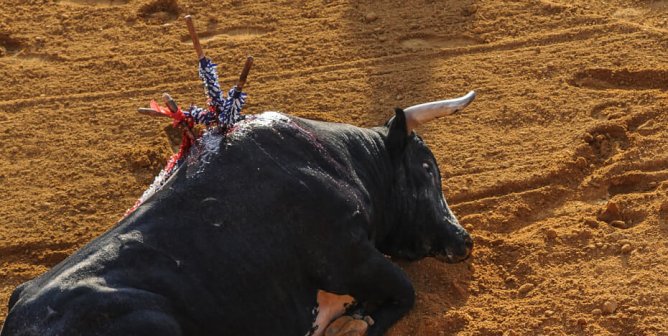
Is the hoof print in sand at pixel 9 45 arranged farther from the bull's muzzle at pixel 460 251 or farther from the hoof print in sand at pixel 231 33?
the bull's muzzle at pixel 460 251

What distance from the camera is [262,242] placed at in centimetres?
537

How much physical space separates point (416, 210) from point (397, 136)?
0.47 metres

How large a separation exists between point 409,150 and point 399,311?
104 centimetres

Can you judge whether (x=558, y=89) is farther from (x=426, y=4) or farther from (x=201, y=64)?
(x=201, y=64)

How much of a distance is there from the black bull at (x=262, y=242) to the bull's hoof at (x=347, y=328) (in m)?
0.08

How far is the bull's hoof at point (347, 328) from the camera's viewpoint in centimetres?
587

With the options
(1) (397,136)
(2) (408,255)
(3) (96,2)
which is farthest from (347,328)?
(3) (96,2)

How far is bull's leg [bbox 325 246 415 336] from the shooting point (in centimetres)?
574

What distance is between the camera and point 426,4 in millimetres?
8984

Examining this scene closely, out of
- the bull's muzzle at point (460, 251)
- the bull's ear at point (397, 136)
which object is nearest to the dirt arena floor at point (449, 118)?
the bull's muzzle at point (460, 251)

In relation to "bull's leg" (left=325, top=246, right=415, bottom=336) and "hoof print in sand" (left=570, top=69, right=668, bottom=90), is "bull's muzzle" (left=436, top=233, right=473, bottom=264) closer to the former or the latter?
"bull's leg" (left=325, top=246, right=415, bottom=336)

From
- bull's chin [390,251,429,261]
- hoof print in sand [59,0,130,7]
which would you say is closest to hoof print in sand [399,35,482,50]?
bull's chin [390,251,429,261]

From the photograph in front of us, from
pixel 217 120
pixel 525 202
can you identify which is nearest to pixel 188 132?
pixel 217 120

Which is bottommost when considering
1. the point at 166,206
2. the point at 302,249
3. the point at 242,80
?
the point at 302,249
